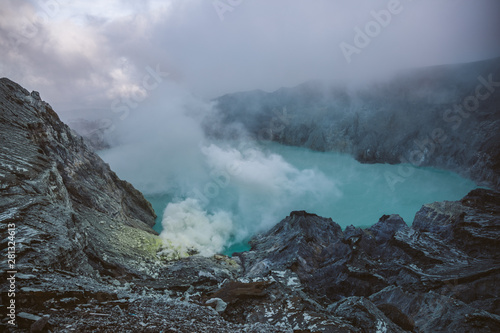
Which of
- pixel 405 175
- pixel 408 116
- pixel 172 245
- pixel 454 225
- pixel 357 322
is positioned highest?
pixel 408 116

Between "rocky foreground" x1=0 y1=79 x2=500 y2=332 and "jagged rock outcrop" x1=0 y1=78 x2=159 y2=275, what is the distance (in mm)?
78

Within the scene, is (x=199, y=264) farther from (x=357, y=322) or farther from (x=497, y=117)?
(x=497, y=117)

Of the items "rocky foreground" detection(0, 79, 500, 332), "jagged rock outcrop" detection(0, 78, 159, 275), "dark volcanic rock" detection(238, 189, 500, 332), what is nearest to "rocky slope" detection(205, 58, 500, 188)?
"dark volcanic rock" detection(238, 189, 500, 332)

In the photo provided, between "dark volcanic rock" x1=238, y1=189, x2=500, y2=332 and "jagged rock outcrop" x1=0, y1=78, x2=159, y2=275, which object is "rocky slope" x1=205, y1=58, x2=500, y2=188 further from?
"jagged rock outcrop" x1=0, y1=78, x2=159, y2=275

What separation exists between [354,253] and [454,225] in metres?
9.42

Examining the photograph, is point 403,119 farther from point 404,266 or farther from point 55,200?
point 55,200

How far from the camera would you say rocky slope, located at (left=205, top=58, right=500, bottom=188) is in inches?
1841

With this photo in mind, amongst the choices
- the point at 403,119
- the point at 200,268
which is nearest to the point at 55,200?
the point at 200,268

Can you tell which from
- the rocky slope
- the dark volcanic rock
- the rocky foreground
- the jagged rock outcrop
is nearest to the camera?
the rocky foreground

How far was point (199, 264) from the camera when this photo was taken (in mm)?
19891

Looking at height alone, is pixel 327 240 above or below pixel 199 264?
above

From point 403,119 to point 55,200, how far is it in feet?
224

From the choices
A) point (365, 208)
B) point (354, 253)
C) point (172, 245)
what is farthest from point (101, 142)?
point (354, 253)

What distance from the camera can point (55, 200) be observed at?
43.9 feet
